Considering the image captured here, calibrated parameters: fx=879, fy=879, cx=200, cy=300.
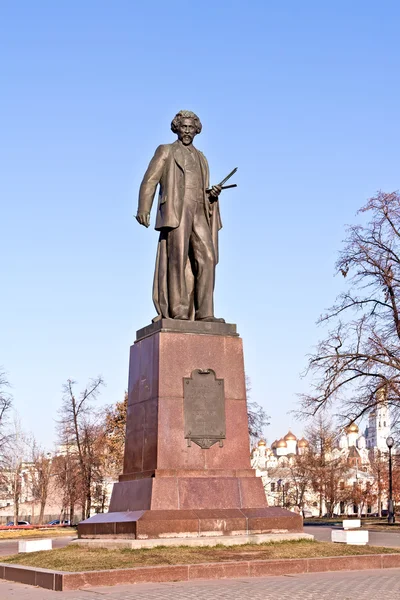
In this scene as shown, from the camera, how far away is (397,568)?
1150 cm

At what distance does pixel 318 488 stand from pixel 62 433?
21.6 meters

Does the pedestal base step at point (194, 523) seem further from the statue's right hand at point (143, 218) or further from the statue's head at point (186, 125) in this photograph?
the statue's head at point (186, 125)

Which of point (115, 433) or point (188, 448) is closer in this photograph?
point (188, 448)

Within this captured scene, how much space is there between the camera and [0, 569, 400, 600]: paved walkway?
8.55m

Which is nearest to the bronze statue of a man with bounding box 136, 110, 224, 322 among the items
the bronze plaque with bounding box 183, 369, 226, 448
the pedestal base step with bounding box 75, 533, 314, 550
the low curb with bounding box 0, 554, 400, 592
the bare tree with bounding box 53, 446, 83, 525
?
the bronze plaque with bounding box 183, 369, 226, 448

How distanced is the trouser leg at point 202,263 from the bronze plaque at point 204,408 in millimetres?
1386

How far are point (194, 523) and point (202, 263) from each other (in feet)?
15.0

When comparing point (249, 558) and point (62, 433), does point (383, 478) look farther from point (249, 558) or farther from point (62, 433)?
point (249, 558)

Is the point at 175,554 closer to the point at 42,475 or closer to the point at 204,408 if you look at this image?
the point at 204,408

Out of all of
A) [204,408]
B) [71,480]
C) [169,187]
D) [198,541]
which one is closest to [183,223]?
[169,187]

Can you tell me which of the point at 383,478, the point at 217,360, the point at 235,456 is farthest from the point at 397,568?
the point at 383,478

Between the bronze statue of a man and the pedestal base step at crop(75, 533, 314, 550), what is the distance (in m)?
3.71

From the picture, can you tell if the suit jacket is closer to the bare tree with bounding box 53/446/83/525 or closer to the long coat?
the long coat

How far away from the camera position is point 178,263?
14758mm
